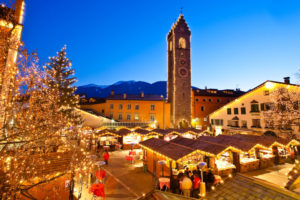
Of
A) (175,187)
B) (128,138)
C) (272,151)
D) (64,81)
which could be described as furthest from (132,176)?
(64,81)

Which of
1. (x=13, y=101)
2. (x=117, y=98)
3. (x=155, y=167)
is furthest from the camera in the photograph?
(x=117, y=98)

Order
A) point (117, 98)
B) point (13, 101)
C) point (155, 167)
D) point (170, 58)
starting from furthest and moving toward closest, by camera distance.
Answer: point (170, 58), point (117, 98), point (155, 167), point (13, 101)

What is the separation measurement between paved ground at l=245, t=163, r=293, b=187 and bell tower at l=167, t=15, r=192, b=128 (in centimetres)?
2166

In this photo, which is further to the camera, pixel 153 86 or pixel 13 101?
pixel 153 86

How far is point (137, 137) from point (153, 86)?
177 m

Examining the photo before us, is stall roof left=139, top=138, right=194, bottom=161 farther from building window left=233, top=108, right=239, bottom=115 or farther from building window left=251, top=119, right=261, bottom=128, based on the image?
building window left=233, top=108, right=239, bottom=115

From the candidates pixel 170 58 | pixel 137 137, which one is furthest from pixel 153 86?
pixel 137 137

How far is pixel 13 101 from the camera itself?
15.9ft

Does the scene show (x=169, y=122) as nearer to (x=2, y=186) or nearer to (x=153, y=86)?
(x=2, y=186)

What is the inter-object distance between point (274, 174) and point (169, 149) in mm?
9268

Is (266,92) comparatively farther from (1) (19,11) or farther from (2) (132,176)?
(1) (19,11)

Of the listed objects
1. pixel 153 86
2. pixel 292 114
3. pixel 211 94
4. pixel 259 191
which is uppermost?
pixel 153 86

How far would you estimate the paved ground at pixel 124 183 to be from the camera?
9.11m

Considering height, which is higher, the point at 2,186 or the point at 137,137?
the point at 2,186
